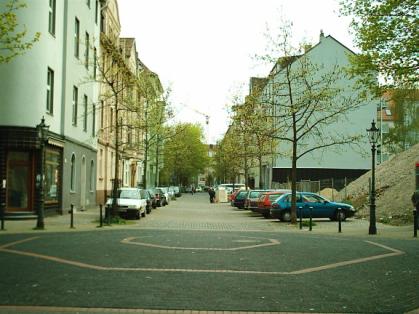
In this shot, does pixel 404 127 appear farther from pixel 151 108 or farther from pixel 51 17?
pixel 51 17

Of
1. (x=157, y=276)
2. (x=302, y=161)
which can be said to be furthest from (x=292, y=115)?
(x=302, y=161)

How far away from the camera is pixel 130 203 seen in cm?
2942

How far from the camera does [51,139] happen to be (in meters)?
27.2

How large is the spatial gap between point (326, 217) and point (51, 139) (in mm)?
14184

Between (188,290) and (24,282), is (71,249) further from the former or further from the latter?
(188,290)

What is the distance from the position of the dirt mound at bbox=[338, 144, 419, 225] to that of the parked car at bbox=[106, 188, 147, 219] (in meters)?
12.1

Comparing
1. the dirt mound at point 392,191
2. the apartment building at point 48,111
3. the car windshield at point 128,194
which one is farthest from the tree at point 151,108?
the dirt mound at point 392,191

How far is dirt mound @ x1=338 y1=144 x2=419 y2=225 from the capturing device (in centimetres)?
3016

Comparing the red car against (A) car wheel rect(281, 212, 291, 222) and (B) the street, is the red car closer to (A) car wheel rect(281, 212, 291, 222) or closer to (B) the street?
(A) car wheel rect(281, 212, 291, 222)

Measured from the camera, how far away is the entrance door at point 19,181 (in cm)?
2566

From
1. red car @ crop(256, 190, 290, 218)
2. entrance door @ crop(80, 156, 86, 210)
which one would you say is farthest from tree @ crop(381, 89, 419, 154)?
entrance door @ crop(80, 156, 86, 210)

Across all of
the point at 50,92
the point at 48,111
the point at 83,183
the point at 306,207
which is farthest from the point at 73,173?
the point at 306,207

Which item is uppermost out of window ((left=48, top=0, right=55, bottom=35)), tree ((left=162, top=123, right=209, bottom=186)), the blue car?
window ((left=48, top=0, right=55, bottom=35))

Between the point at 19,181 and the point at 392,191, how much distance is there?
67.4 feet
